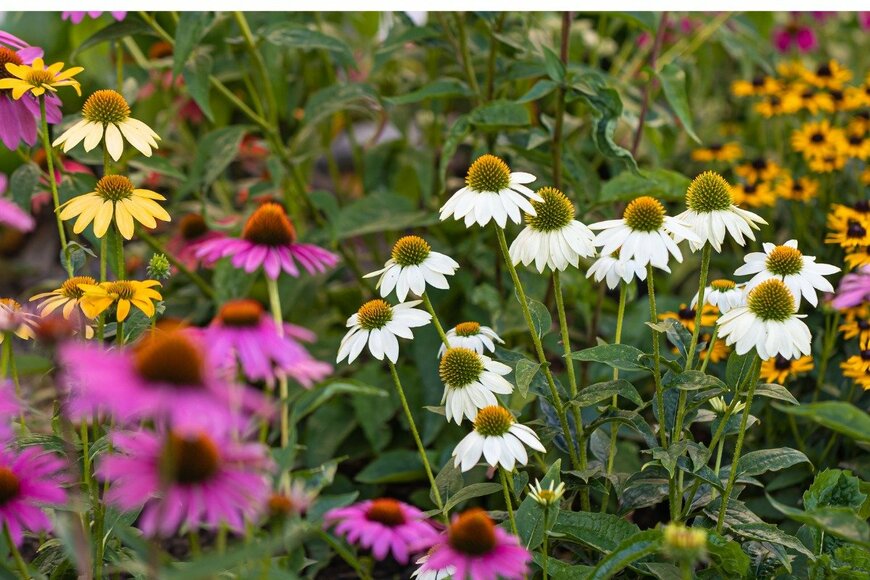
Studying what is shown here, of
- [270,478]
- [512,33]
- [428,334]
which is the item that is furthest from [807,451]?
[270,478]

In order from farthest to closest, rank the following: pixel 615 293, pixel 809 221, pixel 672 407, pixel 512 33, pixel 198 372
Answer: pixel 615 293 → pixel 809 221 → pixel 512 33 → pixel 672 407 → pixel 198 372

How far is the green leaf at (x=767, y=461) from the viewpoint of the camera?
3.28 ft

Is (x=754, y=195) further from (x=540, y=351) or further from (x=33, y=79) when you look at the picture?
(x=33, y=79)

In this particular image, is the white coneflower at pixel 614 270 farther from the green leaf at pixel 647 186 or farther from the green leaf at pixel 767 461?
the green leaf at pixel 647 186

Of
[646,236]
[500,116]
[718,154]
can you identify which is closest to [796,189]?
[718,154]

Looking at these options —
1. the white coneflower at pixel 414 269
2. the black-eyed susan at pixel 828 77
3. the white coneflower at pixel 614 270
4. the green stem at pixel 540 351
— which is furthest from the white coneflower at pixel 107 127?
the black-eyed susan at pixel 828 77

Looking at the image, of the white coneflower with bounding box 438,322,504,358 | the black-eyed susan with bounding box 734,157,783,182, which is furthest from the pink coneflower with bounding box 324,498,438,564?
the black-eyed susan with bounding box 734,157,783,182

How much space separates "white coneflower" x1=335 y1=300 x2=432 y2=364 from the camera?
98 centimetres

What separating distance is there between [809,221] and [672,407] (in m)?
0.93

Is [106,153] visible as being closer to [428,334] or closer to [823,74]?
[428,334]

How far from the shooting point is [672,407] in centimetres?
106

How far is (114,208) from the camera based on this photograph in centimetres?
101

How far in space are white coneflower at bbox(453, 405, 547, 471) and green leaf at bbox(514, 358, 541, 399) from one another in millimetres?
43

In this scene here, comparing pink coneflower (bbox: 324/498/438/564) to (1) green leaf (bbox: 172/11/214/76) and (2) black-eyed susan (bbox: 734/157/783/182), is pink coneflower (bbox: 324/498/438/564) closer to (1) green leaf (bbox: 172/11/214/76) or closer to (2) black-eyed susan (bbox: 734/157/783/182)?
(1) green leaf (bbox: 172/11/214/76)
